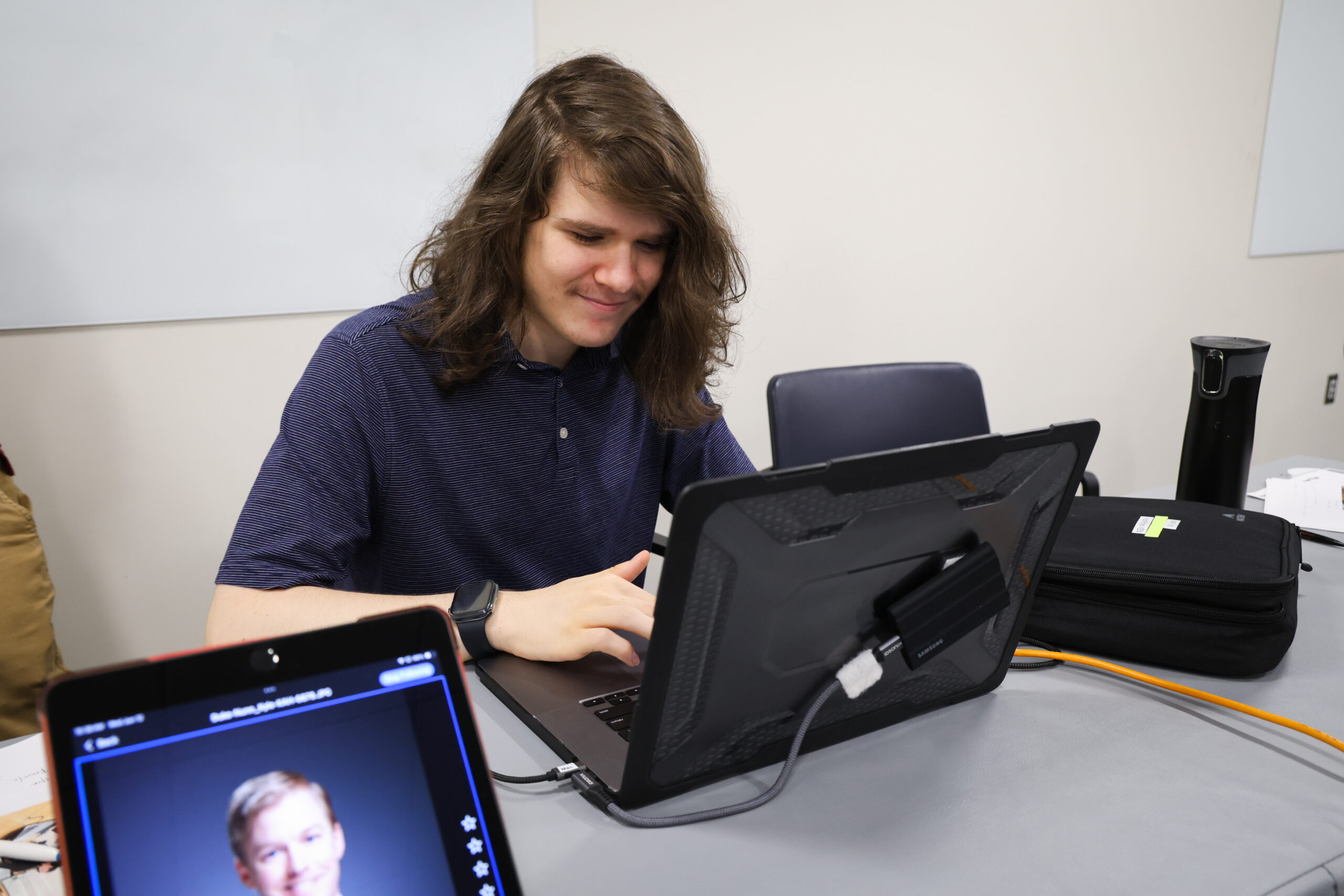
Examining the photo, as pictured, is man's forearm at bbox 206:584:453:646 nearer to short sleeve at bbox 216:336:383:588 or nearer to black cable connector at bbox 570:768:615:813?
short sleeve at bbox 216:336:383:588

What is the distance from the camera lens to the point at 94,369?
1662mm

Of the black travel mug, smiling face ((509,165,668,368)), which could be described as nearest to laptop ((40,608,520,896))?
smiling face ((509,165,668,368))

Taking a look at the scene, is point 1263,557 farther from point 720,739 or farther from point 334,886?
point 334,886

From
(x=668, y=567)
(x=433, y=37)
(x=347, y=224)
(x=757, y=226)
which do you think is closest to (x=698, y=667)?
(x=668, y=567)

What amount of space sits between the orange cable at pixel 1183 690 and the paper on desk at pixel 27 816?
0.87m

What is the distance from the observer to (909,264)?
267 centimetres

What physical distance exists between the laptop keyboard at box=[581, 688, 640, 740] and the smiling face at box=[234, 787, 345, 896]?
13.0 inches

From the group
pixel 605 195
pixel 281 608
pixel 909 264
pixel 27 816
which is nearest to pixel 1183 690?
pixel 605 195

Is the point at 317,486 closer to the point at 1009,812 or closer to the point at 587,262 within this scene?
the point at 587,262

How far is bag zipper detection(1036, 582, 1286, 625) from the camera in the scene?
0.94 meters

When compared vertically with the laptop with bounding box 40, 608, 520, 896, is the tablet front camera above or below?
above

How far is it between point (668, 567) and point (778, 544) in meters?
0.08

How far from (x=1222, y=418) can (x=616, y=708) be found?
1.09m

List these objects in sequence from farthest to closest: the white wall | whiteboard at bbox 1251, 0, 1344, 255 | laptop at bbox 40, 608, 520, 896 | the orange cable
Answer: whiteboard at bbox 1251, 0, 1344, 255 < the white wall < the orange cable < laptop at bbox 40, 608, 520, 896
